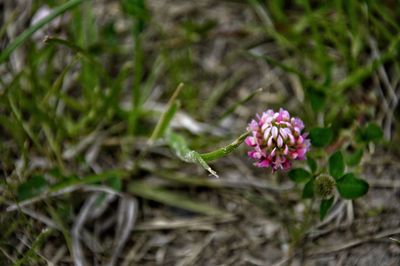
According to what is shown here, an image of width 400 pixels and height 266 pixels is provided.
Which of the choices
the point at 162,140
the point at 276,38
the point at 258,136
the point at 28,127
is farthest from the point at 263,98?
the point at 28,127

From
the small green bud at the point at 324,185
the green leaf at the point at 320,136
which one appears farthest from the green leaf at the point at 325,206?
the green leaf at the point at 320,136

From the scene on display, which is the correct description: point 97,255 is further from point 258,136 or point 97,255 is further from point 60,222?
point 258,136

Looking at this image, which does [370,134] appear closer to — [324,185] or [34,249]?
[324,185]

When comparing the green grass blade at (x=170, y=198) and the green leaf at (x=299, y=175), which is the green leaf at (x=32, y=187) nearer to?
the green grass blade at (x=170, y=198)

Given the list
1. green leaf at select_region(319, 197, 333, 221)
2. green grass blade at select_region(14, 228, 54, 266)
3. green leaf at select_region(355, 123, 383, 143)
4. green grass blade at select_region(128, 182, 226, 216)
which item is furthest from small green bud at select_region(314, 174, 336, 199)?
green grass blade at select_region(14, 228, 54, 266)

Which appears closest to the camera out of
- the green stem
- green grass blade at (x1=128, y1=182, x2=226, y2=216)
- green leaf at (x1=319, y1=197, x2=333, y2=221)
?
the green stem

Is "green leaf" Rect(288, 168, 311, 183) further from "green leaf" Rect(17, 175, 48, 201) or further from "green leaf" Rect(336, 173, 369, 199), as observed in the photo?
"green leaf" Rect(17, 175, 48, 201)
